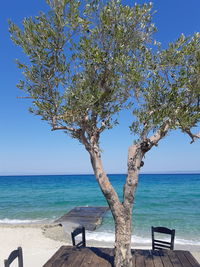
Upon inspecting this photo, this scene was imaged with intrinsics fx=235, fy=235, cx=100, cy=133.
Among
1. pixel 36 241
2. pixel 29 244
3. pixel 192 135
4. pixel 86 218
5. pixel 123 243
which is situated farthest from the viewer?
pixel 86 218

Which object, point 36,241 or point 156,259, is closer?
point 156,259

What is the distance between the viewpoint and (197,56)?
667 cm

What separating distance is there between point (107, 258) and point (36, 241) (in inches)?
391

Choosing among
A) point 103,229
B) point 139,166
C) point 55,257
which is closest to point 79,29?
point 139,166

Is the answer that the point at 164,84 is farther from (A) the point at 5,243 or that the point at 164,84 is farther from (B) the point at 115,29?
(A) the point at 5,243

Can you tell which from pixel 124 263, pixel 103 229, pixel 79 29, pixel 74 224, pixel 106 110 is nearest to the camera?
pixel 124 263

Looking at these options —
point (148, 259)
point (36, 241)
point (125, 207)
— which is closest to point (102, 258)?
point (148, 259)

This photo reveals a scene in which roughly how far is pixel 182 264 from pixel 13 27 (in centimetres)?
827

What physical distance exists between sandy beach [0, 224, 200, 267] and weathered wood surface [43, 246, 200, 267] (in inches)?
174

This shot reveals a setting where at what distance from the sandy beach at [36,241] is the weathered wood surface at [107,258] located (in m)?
4.43

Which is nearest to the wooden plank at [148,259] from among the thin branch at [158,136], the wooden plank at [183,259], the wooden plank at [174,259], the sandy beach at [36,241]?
the wooden plank at [174,259]

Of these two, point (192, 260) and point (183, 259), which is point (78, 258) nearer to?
point (183, 259)

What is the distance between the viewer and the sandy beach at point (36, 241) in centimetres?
1207

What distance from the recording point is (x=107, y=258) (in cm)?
718
